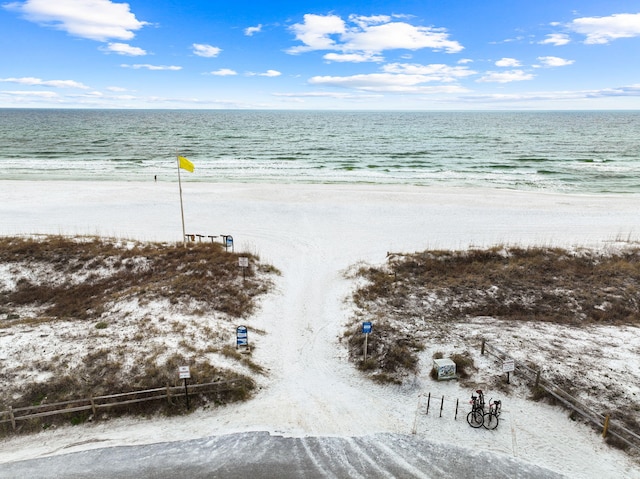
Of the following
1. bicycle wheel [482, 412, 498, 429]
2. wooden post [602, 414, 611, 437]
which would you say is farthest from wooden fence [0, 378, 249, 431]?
wooden post [602, 414, 611, 437]

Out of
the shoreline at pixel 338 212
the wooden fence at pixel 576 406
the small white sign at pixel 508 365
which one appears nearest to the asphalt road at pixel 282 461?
the wooden fence at pixel 576 406

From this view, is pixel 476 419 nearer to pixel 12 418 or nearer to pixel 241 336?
pixel 241 336

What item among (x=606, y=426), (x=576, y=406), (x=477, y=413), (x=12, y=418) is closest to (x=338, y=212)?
(x=477, y=413)

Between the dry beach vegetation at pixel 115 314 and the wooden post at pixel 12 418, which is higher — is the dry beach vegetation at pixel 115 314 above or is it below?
above

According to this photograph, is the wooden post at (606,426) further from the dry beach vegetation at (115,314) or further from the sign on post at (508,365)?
the dry beach vegetation at (115,314)

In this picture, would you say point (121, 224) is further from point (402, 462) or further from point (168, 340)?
point (402, 462)

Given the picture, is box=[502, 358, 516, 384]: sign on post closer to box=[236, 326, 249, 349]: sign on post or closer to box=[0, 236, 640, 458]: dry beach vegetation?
box=[0, 236, 640, 458]: dry beach vegetation
